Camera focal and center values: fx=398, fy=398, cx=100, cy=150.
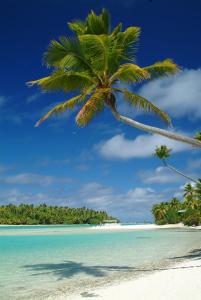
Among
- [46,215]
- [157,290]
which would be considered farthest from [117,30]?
[46,215]

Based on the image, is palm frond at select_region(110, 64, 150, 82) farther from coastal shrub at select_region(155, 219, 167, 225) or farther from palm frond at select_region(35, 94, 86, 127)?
coastal shrub at select_region(155, 219, 167, 225)

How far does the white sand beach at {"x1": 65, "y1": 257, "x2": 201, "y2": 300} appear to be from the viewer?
8681 millimetres

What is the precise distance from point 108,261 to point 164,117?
906 cm

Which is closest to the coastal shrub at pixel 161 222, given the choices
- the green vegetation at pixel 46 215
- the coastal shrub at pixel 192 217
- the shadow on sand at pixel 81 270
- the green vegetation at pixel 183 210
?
the green vegetation at pixel 183 210

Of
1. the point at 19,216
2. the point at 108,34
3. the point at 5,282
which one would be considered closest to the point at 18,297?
the point at 5,282

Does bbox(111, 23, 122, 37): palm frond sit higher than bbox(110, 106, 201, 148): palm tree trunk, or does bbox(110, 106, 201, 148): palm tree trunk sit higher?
bbox(111, 23, 122, 37): palm frond

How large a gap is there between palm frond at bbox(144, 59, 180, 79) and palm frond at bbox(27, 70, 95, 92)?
2.00 meters

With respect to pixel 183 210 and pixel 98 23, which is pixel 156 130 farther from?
pixel 183 210

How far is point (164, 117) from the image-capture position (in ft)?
40.6

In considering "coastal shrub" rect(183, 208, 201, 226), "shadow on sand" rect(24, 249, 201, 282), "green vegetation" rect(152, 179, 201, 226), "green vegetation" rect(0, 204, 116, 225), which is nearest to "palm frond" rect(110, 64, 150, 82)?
"shadow on sand" rect(24, 249, 201, 282)

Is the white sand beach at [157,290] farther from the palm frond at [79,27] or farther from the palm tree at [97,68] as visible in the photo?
the palm frond at [79,27]

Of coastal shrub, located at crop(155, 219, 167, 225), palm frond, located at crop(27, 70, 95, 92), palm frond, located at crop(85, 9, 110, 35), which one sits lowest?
coastal shrub, located at crop(155, 219, 167, 225)

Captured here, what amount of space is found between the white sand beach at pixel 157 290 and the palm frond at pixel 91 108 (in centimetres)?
476

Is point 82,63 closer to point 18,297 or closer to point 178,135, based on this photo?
point 178,135
